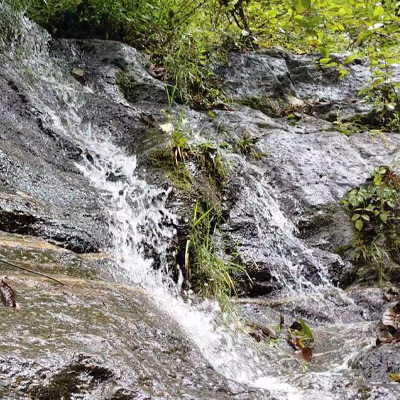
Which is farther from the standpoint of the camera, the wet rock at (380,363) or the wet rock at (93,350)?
the wet rock at (380,363)

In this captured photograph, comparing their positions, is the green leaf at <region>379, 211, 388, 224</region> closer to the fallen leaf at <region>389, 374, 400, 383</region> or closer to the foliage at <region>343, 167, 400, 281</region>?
the foliage at <region>343, 167, 400, 281</region>

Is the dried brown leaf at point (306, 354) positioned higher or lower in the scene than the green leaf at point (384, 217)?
lower

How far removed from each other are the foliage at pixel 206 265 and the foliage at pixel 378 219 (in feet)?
5.08

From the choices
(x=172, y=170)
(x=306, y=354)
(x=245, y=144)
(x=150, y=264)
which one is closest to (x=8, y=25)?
(x=172, y=170)

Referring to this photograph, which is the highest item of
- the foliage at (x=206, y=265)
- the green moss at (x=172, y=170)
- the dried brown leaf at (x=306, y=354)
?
the green moss at (x=172, y=170)

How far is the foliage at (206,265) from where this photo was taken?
311cm

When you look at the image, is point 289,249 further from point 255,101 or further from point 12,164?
point 255,101

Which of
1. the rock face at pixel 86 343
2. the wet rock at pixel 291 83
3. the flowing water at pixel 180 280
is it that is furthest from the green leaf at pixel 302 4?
the wet rock at pixel 291 83

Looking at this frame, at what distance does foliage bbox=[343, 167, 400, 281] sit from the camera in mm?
4219

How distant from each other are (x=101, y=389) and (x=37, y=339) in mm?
262

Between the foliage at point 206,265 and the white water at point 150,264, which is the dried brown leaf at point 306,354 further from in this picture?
the foliage at point 206,265

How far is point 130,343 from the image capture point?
5.44 ft

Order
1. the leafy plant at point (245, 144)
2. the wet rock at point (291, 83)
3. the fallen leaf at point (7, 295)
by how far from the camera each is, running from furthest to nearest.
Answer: the wet rock at point (291, 83) < the leafy plant at point (245, 144) < the fallen leaf at point (7, 295)

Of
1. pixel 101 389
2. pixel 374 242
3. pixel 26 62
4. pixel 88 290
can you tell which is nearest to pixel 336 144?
pixel 374 242
